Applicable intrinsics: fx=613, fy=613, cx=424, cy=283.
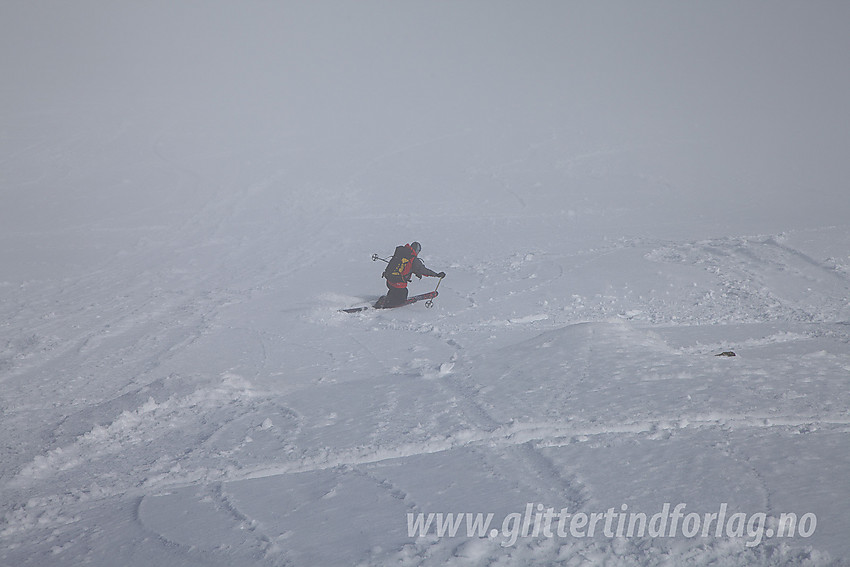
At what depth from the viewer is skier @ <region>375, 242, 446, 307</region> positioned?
8.91 meters

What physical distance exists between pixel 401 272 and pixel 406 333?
48.5 inches

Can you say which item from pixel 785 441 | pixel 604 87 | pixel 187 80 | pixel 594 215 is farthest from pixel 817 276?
pixel 187 80

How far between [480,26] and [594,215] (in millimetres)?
31224

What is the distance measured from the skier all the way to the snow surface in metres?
0.25

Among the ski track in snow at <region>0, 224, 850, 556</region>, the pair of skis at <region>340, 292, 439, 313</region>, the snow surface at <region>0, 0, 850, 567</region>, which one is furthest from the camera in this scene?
the pair of skis at <region>340, 292, 439, 313</region>

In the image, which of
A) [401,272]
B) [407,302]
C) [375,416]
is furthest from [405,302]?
[375,416]

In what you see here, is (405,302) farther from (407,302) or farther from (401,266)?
(401,266)

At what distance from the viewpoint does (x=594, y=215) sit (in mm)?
15070

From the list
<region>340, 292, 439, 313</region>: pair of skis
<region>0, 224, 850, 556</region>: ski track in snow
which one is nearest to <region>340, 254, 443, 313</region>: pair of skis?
<region>340, 292, 439, 313</region>: pair of skis

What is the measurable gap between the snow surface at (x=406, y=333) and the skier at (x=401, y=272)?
9.6 inches

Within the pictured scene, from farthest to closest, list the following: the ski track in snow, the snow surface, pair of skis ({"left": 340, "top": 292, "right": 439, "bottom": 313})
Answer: pair of skis ({"left": 340, "top": 292, "right": 439, "bottom": 313}) → the ski track in snow → the snow surface

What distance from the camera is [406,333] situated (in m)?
7.96

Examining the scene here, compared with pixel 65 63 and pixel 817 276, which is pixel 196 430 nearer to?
pixel 817 276

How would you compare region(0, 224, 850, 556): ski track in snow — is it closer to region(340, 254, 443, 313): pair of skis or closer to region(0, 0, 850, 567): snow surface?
region(0, 0, 850, 567): snow surface
